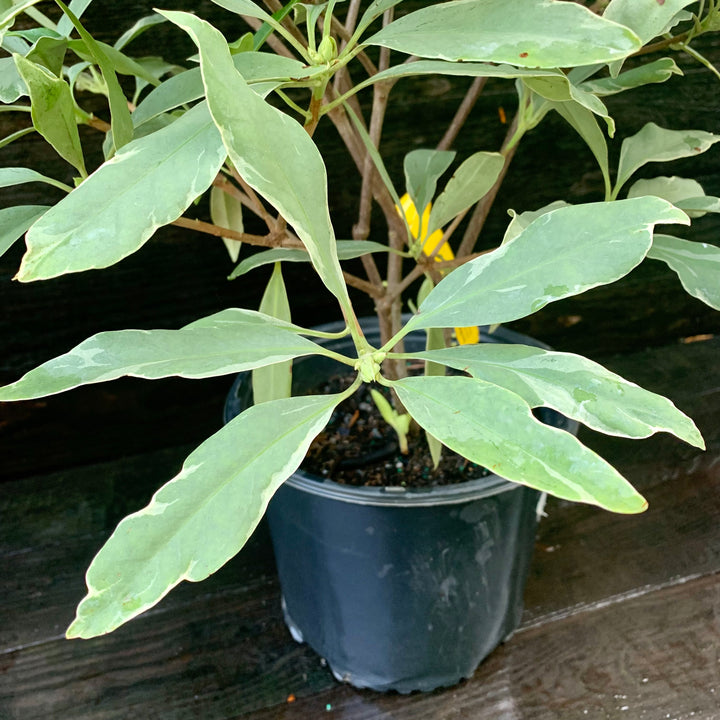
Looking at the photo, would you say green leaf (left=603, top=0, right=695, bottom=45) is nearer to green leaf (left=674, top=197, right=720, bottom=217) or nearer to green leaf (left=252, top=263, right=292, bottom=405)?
green leaf (left=674, top=197, right=720, bottom=217)

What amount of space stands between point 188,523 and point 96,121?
27cm

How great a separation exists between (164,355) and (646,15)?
0.32m

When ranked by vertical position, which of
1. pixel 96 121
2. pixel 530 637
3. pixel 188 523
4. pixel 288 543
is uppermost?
pixel 96 121

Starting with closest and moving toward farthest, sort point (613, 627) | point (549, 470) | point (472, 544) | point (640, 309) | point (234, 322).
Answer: point (549, 470) → point (234, 322) → point (472, 544) → point (613, 627) → point (640, 309)

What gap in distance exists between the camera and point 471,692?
686 millimetres

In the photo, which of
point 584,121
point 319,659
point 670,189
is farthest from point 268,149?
point 319,659

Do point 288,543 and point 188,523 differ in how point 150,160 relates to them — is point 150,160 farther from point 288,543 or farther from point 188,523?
point 288,543

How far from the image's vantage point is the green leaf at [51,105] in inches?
13.0

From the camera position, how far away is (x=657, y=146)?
0.53 m

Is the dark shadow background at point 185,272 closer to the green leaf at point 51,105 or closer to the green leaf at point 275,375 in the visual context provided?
the green leaf at point 275,375

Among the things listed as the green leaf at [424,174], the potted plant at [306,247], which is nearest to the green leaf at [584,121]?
the potted plant at [306,247]

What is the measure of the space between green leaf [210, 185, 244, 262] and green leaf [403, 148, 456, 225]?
166mm

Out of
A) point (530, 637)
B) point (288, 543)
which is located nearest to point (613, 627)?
point (530, 637)

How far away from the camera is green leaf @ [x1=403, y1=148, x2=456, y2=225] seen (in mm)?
578
